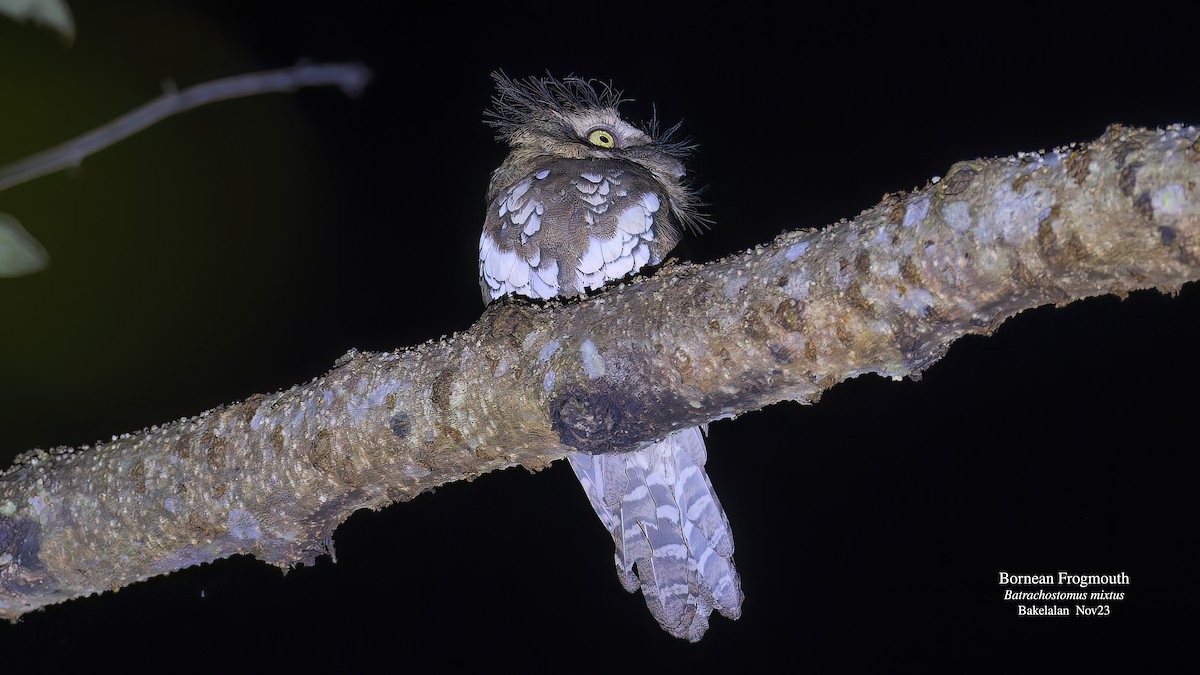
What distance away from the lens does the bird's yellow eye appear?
9.53ft

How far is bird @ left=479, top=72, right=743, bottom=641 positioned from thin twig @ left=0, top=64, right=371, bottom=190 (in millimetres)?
1756

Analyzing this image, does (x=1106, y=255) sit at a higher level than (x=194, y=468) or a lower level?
lower

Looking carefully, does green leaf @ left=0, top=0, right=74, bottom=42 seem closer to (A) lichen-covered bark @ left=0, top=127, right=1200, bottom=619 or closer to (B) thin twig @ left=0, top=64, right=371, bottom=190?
(B) thin twig @ left=0, top=64, right=371, bottom=190

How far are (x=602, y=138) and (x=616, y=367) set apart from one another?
5.55 feet

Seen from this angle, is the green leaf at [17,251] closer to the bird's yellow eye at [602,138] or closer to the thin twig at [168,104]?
the thin twig at [168,104]

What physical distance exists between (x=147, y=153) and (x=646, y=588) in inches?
107

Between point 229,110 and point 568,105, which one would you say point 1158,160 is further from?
point 229,110

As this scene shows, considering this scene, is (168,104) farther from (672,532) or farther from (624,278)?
(672,532)

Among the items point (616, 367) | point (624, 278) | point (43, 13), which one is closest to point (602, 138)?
point (624, 278)

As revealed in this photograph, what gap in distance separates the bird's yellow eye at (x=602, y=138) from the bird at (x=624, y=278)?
0.15 meters

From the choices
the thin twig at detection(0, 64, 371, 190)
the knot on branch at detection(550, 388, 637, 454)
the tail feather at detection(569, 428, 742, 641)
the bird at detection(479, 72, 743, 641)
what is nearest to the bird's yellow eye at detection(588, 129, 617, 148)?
the bird at detection(479, 72, 743, 641)

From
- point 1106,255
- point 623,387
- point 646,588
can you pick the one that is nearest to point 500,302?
point 623,387

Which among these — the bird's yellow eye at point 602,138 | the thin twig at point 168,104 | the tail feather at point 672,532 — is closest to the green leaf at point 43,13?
the thin twig at point 168,104

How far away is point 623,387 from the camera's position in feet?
4.66
